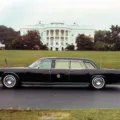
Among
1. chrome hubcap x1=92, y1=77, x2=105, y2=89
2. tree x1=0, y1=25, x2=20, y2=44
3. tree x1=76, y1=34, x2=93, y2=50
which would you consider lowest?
chrome hubcap x1=92, y1=77, x2=105, y2=89

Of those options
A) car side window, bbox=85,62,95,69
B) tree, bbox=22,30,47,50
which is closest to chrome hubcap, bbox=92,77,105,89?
car side window, bbox=85,62,95,69

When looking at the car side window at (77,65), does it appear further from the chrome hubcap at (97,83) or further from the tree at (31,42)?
the tree at (31,42)

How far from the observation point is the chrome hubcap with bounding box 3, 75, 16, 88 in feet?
45.0

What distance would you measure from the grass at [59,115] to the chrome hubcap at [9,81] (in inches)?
222

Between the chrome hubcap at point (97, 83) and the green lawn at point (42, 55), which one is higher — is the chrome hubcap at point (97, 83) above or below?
below

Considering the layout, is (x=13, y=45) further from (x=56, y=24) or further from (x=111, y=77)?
(x=111, y=77)

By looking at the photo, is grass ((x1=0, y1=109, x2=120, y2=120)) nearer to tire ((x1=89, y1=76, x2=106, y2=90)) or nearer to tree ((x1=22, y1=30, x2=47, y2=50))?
tire ((x1=89, y1=76, x2=106, y2=90))

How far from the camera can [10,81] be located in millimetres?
13742

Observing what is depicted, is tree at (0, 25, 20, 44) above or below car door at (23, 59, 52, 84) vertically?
above

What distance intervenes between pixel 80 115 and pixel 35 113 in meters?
1.03

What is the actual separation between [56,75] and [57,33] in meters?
122

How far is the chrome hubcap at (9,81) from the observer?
13711mm

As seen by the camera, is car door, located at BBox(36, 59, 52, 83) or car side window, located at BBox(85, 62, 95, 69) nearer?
car door, located at BBox(36, 59, 52, 83)

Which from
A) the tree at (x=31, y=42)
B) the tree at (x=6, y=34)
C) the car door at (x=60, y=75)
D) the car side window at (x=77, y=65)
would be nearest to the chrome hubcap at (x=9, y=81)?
the car door at (x=60, y=75)
